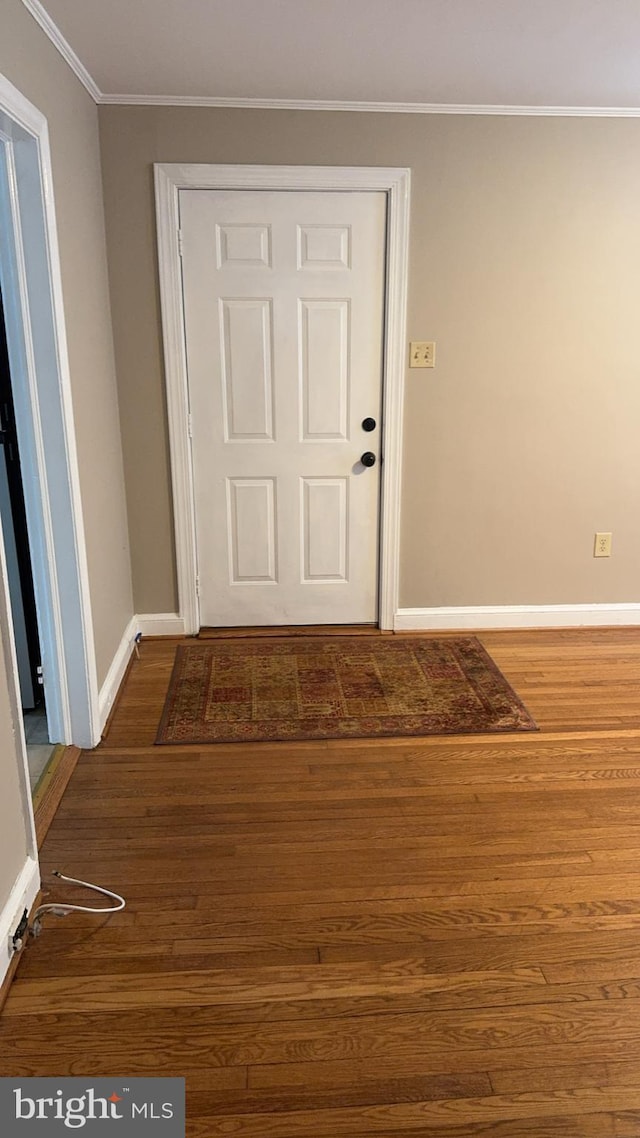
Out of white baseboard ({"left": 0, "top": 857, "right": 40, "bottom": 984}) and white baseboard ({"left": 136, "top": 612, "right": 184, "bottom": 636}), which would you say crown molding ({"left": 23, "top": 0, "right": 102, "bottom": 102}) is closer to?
white baseboard ({"left": 136, "top": 612, "right": 184, "bottom": 636})

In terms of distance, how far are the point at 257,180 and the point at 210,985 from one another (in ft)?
9.64

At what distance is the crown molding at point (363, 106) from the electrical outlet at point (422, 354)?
2.99 ft

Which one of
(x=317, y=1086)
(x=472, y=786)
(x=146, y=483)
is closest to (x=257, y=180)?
(x=146, y=483)

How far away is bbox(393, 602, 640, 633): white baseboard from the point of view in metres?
3.84

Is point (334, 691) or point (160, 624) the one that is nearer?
point (334, 691)

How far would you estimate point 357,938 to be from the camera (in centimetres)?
191

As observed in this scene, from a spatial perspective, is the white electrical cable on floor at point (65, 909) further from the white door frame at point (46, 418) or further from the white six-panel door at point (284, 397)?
the white six-panel door at point (284, 397)

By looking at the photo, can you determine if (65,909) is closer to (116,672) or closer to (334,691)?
(116,672)

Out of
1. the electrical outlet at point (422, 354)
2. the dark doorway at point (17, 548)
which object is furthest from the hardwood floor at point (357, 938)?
the electrical outlet at point (422, 354)

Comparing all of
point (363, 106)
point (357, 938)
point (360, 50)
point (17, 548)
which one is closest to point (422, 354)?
point (363, 106)

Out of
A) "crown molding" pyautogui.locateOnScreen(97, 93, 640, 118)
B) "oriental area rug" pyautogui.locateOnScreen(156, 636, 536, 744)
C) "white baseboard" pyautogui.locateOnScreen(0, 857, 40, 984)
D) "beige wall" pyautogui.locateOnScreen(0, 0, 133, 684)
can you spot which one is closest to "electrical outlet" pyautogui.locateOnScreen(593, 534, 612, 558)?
"oriental area rug" pyautogui.locateOnScreen(156, 636, 536, 744)

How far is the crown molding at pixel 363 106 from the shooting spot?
10.2 ft

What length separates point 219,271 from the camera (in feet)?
11.0

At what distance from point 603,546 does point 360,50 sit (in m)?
2.38
